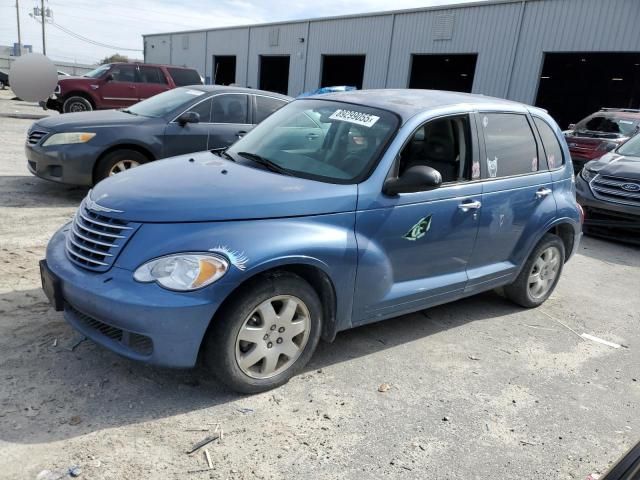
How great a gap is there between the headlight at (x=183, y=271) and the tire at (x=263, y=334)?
21 cm

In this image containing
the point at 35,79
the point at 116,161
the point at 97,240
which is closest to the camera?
the point at 97,240

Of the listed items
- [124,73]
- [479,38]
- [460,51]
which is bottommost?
[124,73]

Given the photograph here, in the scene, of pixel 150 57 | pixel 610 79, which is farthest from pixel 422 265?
pixel 150 57

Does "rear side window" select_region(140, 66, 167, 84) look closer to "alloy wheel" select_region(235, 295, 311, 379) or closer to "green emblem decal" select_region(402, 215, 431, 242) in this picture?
→ "green emblem decal" select_region(402, 215, 431, 242)

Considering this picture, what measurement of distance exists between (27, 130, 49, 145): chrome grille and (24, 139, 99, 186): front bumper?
9 cm

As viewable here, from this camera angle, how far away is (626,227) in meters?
7.56

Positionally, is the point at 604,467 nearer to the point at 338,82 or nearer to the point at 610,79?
the point at 338,82

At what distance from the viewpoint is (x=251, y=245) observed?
2.89 m

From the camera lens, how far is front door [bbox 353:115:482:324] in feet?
11.4

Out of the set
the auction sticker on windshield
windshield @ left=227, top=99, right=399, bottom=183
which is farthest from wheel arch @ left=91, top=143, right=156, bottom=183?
the auction sticker on windshield

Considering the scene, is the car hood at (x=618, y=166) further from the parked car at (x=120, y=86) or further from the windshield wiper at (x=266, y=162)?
the parked car at (x=120, y=86)

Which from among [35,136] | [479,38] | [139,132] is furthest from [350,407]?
[479,38]

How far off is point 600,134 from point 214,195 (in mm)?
11813

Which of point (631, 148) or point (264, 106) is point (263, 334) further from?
point (631, 148)
